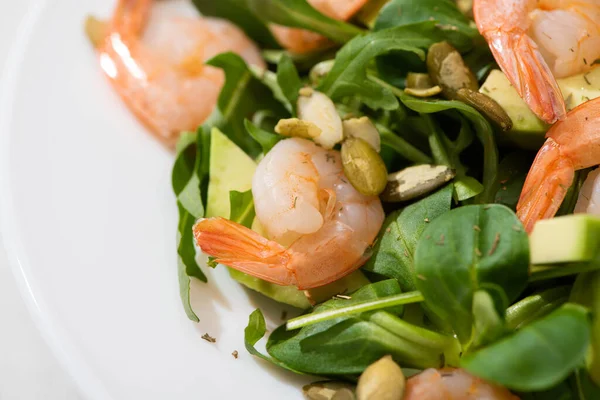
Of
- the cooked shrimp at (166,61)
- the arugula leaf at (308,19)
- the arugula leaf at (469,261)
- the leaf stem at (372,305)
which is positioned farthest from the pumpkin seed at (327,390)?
the arugula leaf at (308,19)

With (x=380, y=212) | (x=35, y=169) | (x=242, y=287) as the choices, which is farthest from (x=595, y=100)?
(x=35, y=169)

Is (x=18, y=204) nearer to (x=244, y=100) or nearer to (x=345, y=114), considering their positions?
(x=244, y=100)

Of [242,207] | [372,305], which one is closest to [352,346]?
[372,305]

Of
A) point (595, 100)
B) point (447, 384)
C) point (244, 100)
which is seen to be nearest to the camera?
point (447, 384)

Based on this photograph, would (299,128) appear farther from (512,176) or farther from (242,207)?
(512,176)

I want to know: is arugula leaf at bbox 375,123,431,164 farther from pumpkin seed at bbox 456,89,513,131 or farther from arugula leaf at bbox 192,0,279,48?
arugula leaf at bbox 192,0,279,48

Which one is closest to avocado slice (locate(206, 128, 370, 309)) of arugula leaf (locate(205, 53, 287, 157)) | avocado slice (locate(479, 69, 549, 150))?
arugula leaf (locate(205, 53, 287, 157))
